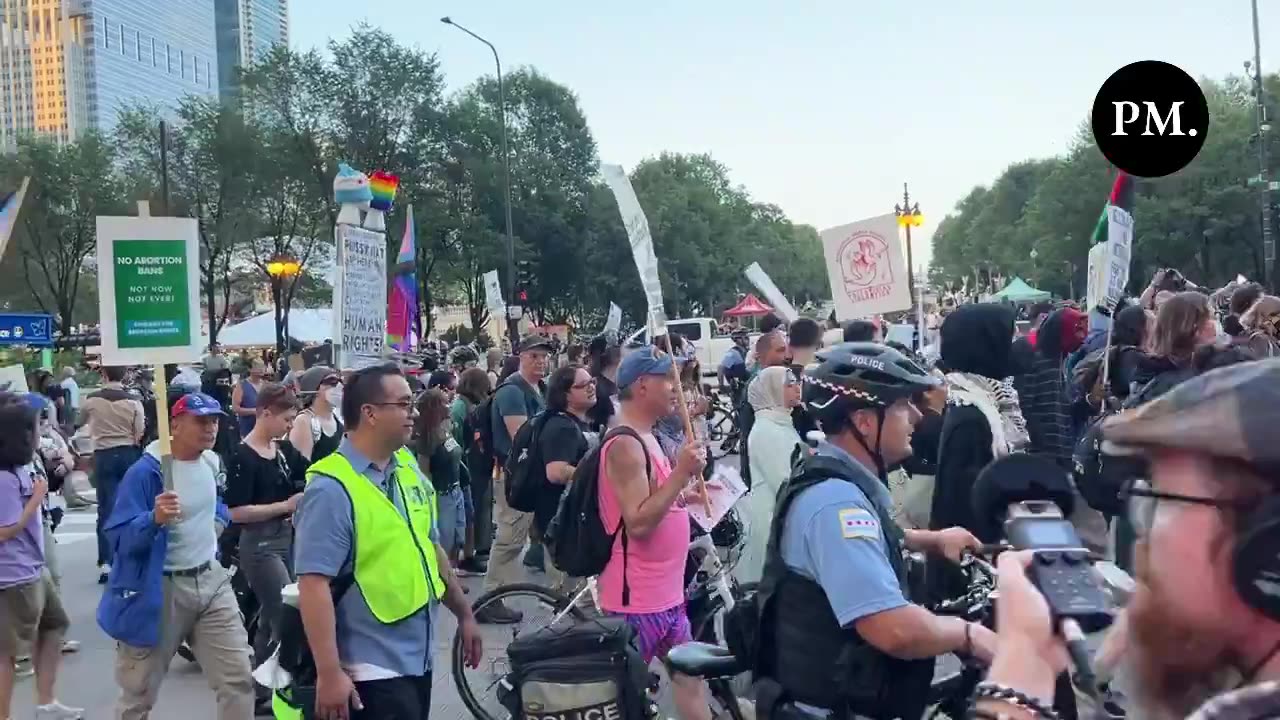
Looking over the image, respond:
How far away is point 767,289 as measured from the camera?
10266 millimetres

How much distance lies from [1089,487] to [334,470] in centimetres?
283

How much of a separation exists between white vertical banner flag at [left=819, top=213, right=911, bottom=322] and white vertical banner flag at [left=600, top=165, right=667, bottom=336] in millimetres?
2143

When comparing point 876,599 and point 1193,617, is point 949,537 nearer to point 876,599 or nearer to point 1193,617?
point 876,599

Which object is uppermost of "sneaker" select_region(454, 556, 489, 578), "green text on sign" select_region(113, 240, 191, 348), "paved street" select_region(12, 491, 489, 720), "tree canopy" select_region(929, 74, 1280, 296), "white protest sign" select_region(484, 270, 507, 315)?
"tree canopy" select_region(929, 74, 1280, 296)

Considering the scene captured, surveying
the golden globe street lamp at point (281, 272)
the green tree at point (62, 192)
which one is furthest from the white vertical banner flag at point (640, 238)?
the green tree at point (62, 192)

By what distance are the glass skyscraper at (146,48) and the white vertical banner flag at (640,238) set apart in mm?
86585

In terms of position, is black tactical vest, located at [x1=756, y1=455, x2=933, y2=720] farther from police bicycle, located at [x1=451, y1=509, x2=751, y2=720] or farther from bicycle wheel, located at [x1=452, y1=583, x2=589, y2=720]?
bicycle wheel, located at [x1=452, y1=583, x2=589, y2=720]

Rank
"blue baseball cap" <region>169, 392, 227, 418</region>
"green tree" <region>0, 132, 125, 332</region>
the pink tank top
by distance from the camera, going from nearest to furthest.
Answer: the pink tank top, "blue baseball cap" <region>169, 392, 227, 418</region>, "green tree" <region>0, 132, 125, 332</region>

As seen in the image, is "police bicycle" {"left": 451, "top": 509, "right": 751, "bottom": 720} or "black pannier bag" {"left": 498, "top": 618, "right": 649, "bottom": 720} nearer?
"black pannier bag" {"left": 498, "top": 618, "right": 649, "bottom": 720}

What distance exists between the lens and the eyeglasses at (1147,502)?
1.32 m

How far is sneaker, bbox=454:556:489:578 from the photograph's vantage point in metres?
10.8

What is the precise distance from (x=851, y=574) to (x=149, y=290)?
11.9ft

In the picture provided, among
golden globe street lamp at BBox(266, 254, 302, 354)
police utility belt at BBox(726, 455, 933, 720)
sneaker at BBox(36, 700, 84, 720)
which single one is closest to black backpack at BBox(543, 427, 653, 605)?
police utility belt at BBox(726, 455, 933, 720)

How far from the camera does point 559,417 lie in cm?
722
